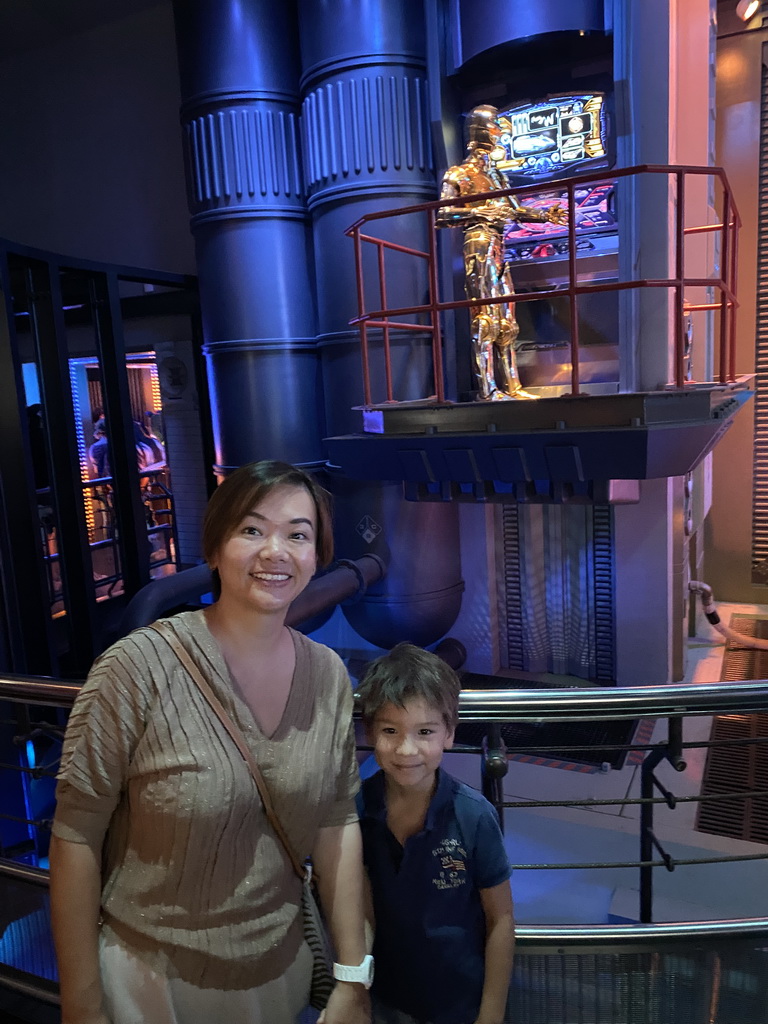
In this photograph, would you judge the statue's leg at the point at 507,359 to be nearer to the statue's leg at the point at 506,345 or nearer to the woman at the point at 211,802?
the statue's leg at the point at 506,345

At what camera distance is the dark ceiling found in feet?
23.9

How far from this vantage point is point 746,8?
6.45 meters

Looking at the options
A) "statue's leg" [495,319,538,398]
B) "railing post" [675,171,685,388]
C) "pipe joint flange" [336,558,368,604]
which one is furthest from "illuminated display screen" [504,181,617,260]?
"pipe joint flange" [336,558,368,604]

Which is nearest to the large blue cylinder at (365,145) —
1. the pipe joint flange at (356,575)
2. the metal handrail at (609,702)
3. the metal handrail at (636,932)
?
the pipe joint flange at (356,575)

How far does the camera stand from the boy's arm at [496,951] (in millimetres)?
1510

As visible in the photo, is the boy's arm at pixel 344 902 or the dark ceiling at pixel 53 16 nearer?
the boy's arm at pixel 344 902

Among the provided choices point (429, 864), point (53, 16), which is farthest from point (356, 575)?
point (53, 16)

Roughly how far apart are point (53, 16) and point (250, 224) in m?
3.89

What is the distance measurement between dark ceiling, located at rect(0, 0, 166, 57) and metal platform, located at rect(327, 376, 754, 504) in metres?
5.90

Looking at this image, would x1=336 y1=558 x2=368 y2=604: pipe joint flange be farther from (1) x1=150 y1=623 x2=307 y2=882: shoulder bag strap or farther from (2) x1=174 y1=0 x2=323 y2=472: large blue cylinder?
(1) x1=150 y1=623 x2=307 y2=882: shoulder bag strap

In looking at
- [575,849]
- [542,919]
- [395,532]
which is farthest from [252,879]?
[395,532]

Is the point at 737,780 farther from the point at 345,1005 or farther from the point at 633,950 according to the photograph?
the point at 345,1005

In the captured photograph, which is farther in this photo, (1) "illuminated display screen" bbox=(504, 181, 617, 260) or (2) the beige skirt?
(1) "illuminated display screen" bbox=(504, 181, 617, 260)

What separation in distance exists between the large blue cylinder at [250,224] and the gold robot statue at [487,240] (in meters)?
1.89
